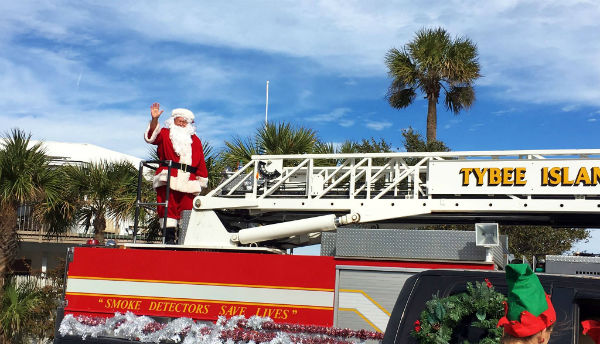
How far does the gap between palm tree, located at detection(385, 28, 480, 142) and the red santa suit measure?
12.3 metres

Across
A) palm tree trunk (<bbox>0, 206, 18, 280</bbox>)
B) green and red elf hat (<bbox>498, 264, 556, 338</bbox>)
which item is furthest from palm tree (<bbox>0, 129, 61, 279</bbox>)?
green and red elf hat (<bbox>498, 264, 556, 338</bbox>)

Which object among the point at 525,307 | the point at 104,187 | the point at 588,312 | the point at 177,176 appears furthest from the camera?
the point at 104,187

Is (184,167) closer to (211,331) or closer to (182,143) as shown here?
→ (182,143)

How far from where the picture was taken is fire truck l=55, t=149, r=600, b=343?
7.97 m

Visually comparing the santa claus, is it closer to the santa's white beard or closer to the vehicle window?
the santa's white beard

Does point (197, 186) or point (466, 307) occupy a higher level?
point (197, 186)

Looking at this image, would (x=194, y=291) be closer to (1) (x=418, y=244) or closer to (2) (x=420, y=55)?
(1) (x=418, y=244)

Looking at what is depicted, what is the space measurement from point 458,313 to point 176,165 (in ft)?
24.5

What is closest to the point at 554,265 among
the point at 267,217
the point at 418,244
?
the point at 418,244

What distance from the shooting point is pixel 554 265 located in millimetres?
7172

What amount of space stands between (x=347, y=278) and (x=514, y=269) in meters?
5.33

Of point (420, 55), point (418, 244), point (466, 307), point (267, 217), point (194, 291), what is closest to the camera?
point (466, 307)

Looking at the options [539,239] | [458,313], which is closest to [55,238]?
[539,239]

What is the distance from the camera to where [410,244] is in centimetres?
804
